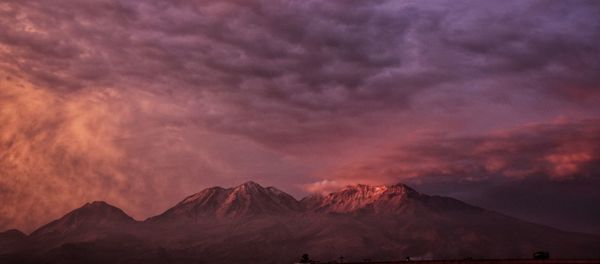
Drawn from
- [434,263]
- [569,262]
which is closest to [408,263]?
[434,263]

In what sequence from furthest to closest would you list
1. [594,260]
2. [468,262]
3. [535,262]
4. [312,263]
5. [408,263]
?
[312,263]
[408,263]
[468,262]
[535,262]
[594,260]

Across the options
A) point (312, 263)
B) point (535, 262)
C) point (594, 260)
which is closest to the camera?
point (594, 260)

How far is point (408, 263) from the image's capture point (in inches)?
6417

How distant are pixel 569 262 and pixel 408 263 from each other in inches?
2166

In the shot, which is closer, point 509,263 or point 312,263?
point 509,263

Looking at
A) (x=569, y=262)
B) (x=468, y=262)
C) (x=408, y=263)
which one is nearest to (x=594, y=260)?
(x=569, y=262)

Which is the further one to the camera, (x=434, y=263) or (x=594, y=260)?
(x=434, y=263)

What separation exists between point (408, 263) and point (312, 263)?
36387 millimetres

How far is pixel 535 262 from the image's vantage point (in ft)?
407

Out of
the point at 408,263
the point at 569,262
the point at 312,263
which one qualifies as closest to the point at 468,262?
the point at 408,263

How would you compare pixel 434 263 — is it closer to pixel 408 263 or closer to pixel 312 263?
pixel 408 263

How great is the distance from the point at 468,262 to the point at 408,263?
22.1 meters

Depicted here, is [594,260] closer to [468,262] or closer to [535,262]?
[535,262]

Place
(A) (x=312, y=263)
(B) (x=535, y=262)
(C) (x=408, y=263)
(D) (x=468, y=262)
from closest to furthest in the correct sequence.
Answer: (B) (x=535, y=262), (D) (x=468, y=262), (C) (x=408, y=263), (A) (x=312, y=263)
